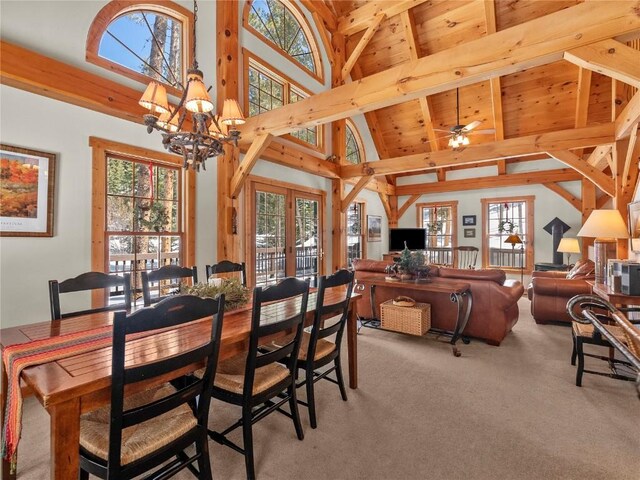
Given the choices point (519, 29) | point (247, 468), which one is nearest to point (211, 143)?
point (247, 468)

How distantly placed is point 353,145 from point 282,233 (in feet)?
11.6

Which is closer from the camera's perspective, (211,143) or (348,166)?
(211,143)

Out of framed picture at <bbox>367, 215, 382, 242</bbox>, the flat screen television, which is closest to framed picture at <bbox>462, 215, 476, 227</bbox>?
the flat screen television

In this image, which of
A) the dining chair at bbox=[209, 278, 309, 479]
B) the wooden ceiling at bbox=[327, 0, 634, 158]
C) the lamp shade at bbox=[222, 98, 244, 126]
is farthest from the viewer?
the wooden ceiling at bbox=[327, 0, 634, 158]

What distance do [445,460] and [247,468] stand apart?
1.16 meters

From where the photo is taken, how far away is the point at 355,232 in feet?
26.0

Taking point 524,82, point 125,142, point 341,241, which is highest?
point 524,82

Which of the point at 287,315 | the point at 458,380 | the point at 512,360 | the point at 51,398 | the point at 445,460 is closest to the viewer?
the point at 51,398

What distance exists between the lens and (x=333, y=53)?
6613mm

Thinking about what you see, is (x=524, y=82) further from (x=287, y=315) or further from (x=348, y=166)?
(x=287, y=315)

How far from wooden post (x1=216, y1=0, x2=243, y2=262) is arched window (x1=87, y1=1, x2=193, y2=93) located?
472 millimetres

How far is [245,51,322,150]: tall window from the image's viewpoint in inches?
191

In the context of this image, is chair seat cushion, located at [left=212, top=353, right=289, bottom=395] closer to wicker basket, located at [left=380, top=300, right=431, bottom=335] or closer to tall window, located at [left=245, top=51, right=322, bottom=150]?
wicker basket, located at [left=380, top=300, right=431, bottom=335]

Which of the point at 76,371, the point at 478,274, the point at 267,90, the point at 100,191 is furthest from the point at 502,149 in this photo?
the point at 76,371
